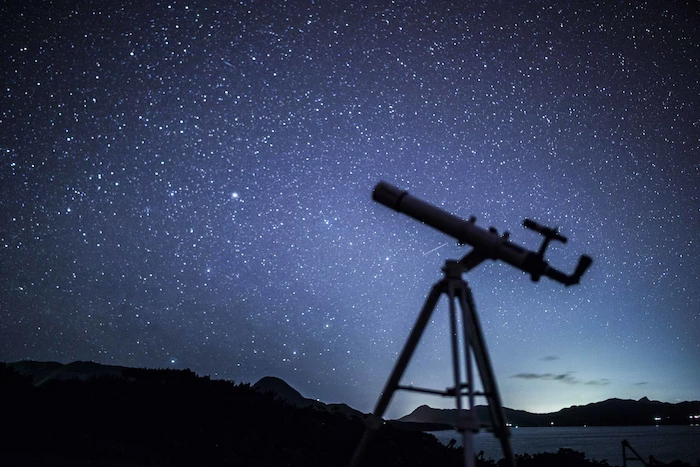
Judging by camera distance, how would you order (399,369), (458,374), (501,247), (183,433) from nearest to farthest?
(458,374), (399,369), (501,247), (183,433)

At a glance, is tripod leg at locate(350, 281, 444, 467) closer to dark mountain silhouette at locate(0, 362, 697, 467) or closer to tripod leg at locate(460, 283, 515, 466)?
tripod leg at locate(460, 283, 515, 466)

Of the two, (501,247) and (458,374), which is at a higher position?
(501,247)

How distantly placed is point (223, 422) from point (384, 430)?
3.48 m

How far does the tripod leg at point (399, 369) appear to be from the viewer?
13.4 ft

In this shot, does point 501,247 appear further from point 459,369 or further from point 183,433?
point 183,433

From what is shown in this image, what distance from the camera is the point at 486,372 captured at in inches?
159

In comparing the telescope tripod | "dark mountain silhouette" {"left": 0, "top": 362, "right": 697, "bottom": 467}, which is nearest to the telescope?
the telescope tripod

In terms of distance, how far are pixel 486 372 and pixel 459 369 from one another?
336 millimetres

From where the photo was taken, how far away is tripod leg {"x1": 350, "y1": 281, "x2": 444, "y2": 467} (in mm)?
4078

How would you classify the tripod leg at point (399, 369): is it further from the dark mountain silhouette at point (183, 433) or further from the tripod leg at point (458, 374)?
the dark mountain silhouette at point (183, 433)

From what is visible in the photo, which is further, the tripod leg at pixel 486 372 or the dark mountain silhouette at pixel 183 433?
the dark mountain silhouette at pixel 183 433

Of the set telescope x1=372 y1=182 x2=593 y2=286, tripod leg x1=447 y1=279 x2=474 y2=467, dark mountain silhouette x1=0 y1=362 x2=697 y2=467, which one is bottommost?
dark mountain silhouette x1=0 y1=362 x2=697 y2=467

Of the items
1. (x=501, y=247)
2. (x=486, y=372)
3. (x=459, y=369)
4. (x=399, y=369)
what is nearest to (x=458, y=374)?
(x=459, y=369)

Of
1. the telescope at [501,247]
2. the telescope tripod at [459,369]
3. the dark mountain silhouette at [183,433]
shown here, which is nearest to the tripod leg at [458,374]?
the telescope tripod at [459,369]
